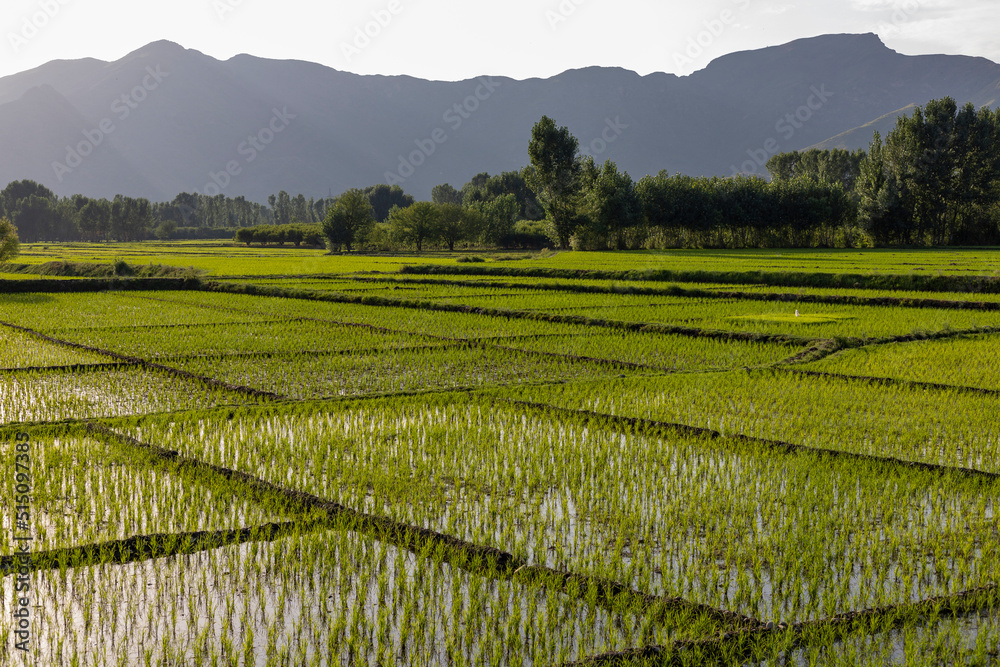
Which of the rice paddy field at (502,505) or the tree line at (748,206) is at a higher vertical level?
the tree line at (748,206)

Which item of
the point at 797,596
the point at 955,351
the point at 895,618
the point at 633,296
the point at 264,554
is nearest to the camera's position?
the point at 895,618

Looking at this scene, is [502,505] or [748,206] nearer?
[502,505]

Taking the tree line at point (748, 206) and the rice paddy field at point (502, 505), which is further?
the tree line at point (748, 206)

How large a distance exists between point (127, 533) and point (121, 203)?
130 meters

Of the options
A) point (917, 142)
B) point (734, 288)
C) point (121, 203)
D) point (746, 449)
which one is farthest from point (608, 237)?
point (121, 203)

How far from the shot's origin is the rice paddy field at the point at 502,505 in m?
3.94

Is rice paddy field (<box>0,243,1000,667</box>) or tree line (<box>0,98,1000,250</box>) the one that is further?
tree line (<box>0,98,1000,250</box>)

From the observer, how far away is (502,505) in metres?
6.00

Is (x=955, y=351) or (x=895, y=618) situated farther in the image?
(x=955, y=351)

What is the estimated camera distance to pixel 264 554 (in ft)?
16.5

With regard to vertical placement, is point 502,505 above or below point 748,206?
below

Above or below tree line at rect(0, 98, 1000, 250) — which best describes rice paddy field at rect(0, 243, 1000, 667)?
below

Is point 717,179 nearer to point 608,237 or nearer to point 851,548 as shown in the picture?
point 608,237

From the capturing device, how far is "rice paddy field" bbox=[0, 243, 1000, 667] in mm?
3939
